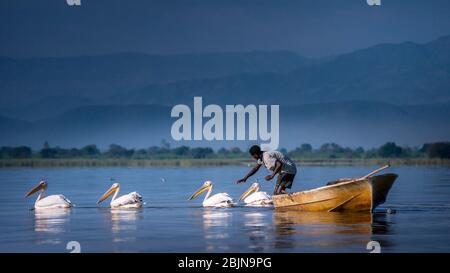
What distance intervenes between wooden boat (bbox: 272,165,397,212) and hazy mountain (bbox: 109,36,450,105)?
12488cm

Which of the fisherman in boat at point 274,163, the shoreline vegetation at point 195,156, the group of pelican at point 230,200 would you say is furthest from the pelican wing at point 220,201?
the shoreline vegetation at point 195,156

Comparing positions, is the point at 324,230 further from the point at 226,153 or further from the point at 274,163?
the point at 226,153

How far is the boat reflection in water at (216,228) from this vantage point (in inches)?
828

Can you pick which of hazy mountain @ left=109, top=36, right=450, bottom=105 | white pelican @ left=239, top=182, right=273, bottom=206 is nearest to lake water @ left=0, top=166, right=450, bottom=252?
white pelican @ left=239, top=182, right=273, bottom=206

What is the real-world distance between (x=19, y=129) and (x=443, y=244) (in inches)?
5364

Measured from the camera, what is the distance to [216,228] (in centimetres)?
2423

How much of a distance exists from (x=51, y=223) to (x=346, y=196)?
675 cm

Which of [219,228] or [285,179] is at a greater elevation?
[285,179]

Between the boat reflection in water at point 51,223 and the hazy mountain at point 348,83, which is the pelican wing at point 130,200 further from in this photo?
the hazy mountain at point 348,83

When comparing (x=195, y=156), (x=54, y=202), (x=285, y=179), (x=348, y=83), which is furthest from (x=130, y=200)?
(x=348, y=83)

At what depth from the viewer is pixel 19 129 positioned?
154 m

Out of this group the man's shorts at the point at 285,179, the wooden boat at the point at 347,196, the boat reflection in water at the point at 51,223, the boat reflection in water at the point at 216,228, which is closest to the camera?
the boat reflection in water at the point at 216,228

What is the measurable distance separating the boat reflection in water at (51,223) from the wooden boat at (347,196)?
5.31 meters
